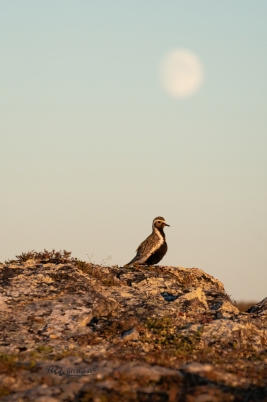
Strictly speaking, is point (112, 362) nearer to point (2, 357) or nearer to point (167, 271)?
point (2, 357)

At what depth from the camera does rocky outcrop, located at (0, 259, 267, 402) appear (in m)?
10.0

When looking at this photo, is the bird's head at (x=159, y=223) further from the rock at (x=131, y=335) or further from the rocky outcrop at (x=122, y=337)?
the rock at (x=131, y=335)

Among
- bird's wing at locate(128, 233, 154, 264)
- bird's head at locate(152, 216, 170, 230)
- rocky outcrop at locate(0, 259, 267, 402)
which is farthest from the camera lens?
bird's head at locate(152, 216, 170, 230)

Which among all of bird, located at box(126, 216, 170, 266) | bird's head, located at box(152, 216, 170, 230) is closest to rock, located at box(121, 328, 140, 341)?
bird, located at box(126, 216, 170, 266)

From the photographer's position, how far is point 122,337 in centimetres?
1334

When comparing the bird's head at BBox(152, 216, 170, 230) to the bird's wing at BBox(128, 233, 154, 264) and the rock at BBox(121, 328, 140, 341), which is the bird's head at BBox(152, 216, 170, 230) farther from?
the rock at BBox(121, 328, 140, 341)

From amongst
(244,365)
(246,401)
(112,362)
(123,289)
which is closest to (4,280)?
(123,289)

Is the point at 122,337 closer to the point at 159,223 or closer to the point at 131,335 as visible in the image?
the point at 131,335

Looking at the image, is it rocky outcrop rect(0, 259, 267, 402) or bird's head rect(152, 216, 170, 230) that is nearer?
rocky outcrop rect(0, 259, 267, 402)

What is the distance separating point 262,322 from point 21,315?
6.14 meters

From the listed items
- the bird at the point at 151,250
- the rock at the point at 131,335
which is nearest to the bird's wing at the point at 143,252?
the bird at the point at 151,250

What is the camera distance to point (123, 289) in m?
17.5

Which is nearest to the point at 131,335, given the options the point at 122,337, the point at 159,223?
the point at 122,337

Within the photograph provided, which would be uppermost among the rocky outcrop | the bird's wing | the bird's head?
the bird's head
